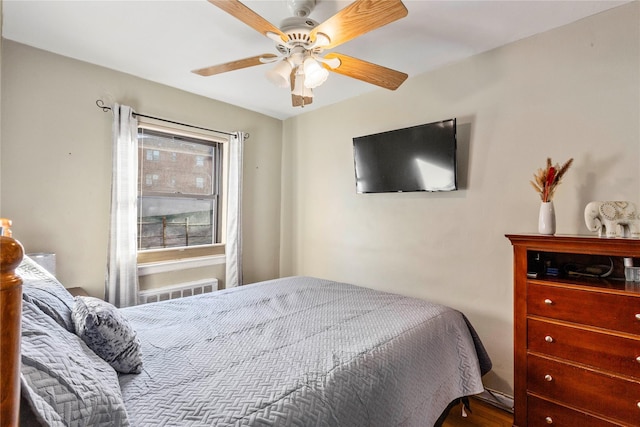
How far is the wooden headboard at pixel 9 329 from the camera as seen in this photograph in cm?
44

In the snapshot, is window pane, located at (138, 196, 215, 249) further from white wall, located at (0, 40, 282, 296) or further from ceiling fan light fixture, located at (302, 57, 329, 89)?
ceiling fan light fixture, located at (302, 57, 329, 89)

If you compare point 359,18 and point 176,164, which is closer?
point 359,18

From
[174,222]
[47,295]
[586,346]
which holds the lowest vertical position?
[586,346]

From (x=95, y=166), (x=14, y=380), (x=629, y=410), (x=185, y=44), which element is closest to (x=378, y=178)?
(x=185, y=44)

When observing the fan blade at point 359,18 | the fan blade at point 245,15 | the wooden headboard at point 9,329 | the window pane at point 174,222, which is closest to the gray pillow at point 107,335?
the wooden headboard at point 9,329

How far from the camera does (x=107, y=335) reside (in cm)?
112

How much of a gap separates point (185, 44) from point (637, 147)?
2967 mm

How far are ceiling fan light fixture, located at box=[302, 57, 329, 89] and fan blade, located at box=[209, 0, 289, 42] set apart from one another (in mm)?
171

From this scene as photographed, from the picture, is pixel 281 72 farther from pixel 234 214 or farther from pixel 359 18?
pixel 234 214

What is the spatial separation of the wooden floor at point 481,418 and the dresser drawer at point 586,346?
648 mm

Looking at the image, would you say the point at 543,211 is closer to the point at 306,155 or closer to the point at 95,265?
the point at 306,155

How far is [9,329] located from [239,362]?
968 millimetres

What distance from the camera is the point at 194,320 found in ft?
5.80

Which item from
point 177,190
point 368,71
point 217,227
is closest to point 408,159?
point 368,71
